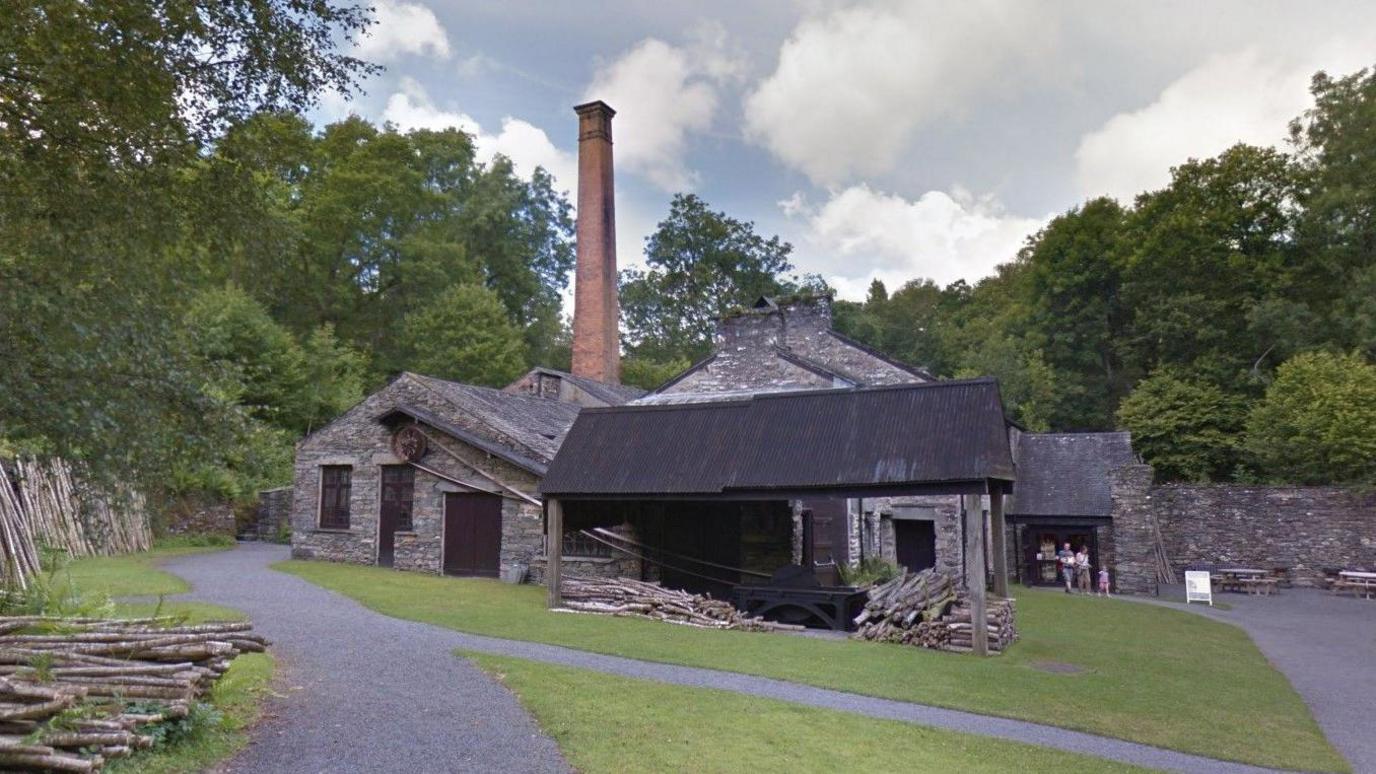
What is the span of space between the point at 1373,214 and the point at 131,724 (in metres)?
45.9

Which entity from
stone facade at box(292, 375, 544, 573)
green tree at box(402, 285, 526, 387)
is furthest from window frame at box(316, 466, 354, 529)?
green tree at box(402, 285, 526, 387)

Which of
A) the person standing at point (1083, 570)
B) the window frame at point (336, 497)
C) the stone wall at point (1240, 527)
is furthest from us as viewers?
the person standing at point (1083, 570)

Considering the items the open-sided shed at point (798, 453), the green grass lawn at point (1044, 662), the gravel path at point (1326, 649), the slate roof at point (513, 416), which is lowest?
the gravel path at point (1326, 649)

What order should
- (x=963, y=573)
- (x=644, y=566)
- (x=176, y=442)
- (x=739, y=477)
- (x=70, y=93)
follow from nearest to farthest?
(x=70, y=93)
(x=176, y=442)
(x=739, y=477)
(x=644, y=566)
(x=963, y=573)

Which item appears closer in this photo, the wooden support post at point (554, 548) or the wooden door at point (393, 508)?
the wooden support post at point (554, 548)

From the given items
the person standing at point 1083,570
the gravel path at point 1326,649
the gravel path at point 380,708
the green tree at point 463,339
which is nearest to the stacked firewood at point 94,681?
the gravel path at point 380,708

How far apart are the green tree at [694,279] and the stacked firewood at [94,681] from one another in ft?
159

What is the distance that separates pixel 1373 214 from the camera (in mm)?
35438

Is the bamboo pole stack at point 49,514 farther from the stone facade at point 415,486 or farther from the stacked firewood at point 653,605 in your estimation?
the stacked firewood at point 653,605

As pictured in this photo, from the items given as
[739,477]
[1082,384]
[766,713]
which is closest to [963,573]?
[739,477]

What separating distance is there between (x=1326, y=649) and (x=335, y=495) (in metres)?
23.3

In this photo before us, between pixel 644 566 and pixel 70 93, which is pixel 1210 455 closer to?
pixel 644 566

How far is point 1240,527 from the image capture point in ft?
88.7

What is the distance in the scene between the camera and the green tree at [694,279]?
56.3 meters
